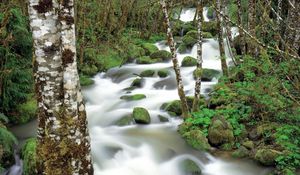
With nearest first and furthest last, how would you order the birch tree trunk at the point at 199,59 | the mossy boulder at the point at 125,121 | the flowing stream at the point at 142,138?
the flowing stream at the point at 142,138 < the birch tree trunk at the point at 199,59 < the mossy boulder at the point at 125,121

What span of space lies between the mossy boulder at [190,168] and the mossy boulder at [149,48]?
403 inches

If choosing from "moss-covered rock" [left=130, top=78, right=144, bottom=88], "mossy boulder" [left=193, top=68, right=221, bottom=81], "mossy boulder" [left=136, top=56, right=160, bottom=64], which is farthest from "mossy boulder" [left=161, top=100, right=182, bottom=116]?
"mossy boulder" [left=136, top=56, right=160, bottom=64]

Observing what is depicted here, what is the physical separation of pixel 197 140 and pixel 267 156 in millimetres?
1791

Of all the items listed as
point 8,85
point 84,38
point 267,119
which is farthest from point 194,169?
point 84,38

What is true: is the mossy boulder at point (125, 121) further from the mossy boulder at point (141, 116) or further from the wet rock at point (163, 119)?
the wet rock at point (163, 119)

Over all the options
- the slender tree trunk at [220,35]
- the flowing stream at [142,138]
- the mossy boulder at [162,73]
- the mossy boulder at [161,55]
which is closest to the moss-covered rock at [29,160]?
the flowing stream at [142,138]

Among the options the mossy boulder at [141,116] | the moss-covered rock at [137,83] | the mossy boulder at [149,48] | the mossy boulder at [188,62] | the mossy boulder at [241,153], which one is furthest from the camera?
the mossy boulder at [149,48]

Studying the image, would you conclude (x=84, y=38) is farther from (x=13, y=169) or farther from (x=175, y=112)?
(x=13, y=169)

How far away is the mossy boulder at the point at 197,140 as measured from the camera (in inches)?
342

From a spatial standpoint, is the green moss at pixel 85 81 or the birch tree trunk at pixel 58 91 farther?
the green moss at pixel 85 81

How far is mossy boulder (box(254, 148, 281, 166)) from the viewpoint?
755cm

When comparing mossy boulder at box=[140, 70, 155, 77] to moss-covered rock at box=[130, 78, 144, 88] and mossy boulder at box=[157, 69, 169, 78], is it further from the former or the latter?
moss-covered rock at box=[130, 78, 144, 88]

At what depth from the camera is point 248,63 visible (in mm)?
9914

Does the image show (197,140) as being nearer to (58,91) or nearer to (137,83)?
(137,83)
